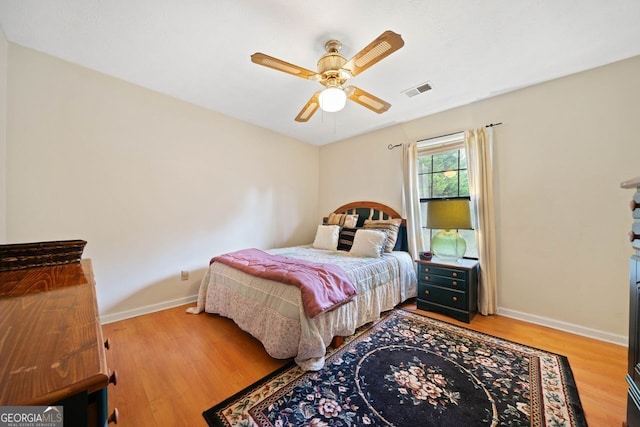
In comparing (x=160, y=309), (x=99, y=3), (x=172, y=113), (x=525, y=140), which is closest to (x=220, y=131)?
(x=172, y=113)

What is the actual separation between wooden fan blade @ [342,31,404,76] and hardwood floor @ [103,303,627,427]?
2361 mm

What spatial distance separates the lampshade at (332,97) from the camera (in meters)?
1.85

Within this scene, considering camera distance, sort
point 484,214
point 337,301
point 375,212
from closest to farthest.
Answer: point 337,301 < point 484,214 < point 375,212

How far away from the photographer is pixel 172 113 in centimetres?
291

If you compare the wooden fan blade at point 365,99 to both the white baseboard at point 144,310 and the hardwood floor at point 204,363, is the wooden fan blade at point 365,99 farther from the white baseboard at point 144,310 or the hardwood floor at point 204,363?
the white baseboard at point 144,310

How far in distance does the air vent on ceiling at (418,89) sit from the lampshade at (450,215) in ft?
4.19

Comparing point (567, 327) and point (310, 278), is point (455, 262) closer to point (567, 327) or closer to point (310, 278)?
point (567, 327)

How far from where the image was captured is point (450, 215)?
2670 millimetres

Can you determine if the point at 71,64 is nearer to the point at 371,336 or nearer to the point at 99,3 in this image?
the point at 99,3

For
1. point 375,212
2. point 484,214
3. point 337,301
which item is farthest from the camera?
point 375,212

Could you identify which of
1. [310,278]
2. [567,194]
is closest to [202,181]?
[310,278]

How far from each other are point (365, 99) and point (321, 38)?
611 mm

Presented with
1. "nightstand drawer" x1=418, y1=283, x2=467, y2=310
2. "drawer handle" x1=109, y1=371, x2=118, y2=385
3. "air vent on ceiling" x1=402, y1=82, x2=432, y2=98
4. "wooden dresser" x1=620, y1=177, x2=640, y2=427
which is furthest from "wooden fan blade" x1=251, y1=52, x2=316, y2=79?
"nightstand drawer" x1=418, y1=283, x2=467, y2=310

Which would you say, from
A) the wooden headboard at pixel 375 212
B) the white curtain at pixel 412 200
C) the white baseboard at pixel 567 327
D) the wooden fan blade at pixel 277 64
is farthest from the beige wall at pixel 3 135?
the white baseboard at pixel 567 327
